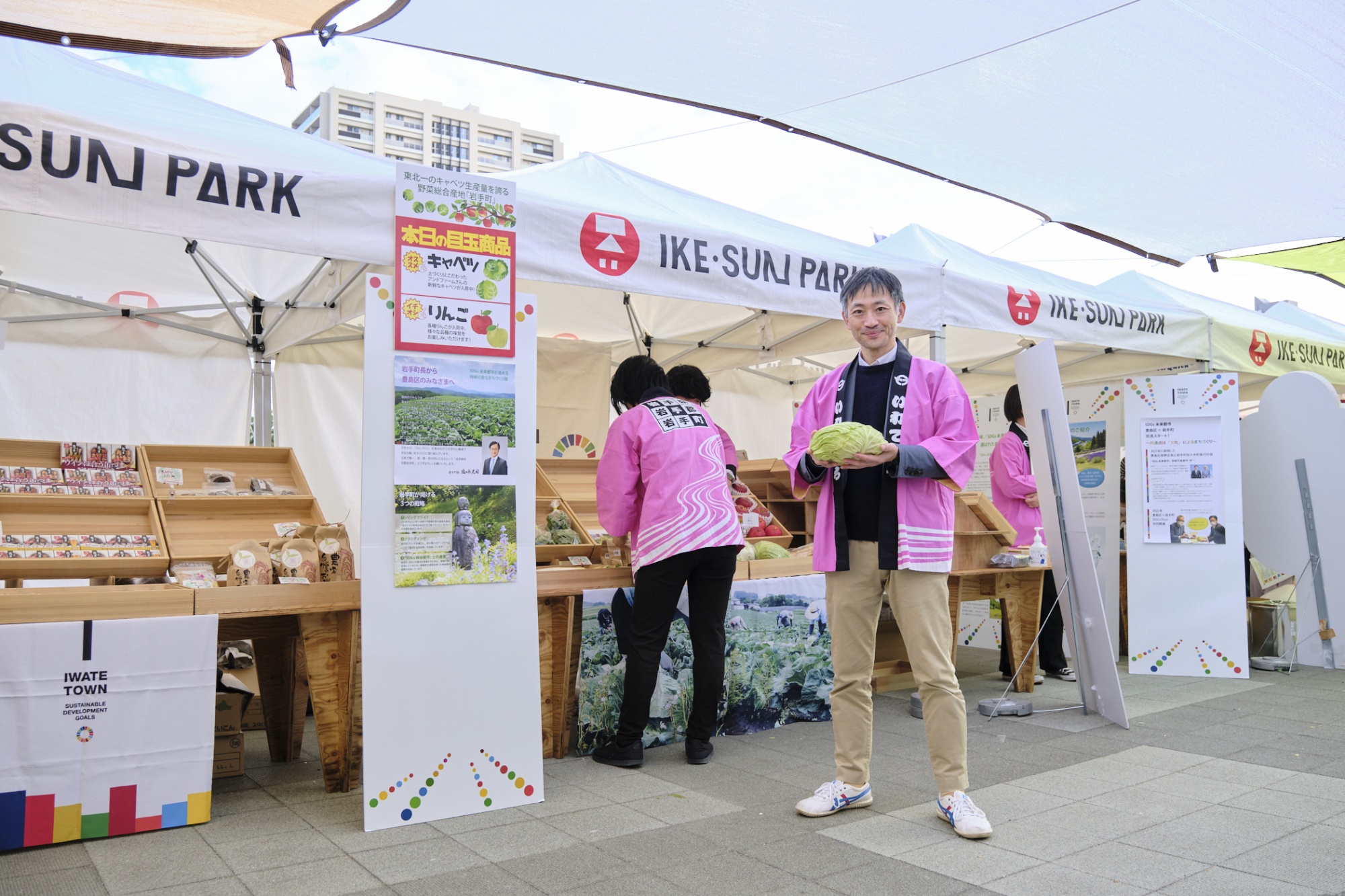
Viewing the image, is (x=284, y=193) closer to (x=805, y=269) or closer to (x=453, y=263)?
(x=453, y=263)

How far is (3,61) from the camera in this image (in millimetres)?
3240

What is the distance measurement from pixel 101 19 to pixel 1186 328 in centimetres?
722

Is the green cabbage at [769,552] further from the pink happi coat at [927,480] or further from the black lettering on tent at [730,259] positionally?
the pink happi coat at [927,480]

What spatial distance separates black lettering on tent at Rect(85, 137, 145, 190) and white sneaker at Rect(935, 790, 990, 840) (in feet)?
10.8

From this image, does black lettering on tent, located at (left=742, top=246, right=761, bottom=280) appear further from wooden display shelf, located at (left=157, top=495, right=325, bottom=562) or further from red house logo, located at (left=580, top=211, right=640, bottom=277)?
wooden display shelf, located at (left=157, top=495, right=325, bottom=562)

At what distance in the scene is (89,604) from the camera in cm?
310

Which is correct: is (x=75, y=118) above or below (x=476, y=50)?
below

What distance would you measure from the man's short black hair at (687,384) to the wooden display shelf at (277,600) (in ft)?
5.50

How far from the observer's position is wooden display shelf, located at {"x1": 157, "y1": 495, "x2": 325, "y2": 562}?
4.15 meters

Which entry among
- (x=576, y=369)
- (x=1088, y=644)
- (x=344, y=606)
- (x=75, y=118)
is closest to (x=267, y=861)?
(x=344, y=606)

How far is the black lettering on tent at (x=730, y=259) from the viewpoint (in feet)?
14.8

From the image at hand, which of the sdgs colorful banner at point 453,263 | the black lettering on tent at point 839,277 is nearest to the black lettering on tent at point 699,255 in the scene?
the black lettering on tent at point 839,277

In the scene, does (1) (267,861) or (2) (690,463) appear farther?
(2) (690,463)

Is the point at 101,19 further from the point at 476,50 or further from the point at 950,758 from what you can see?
the point at 950,758
